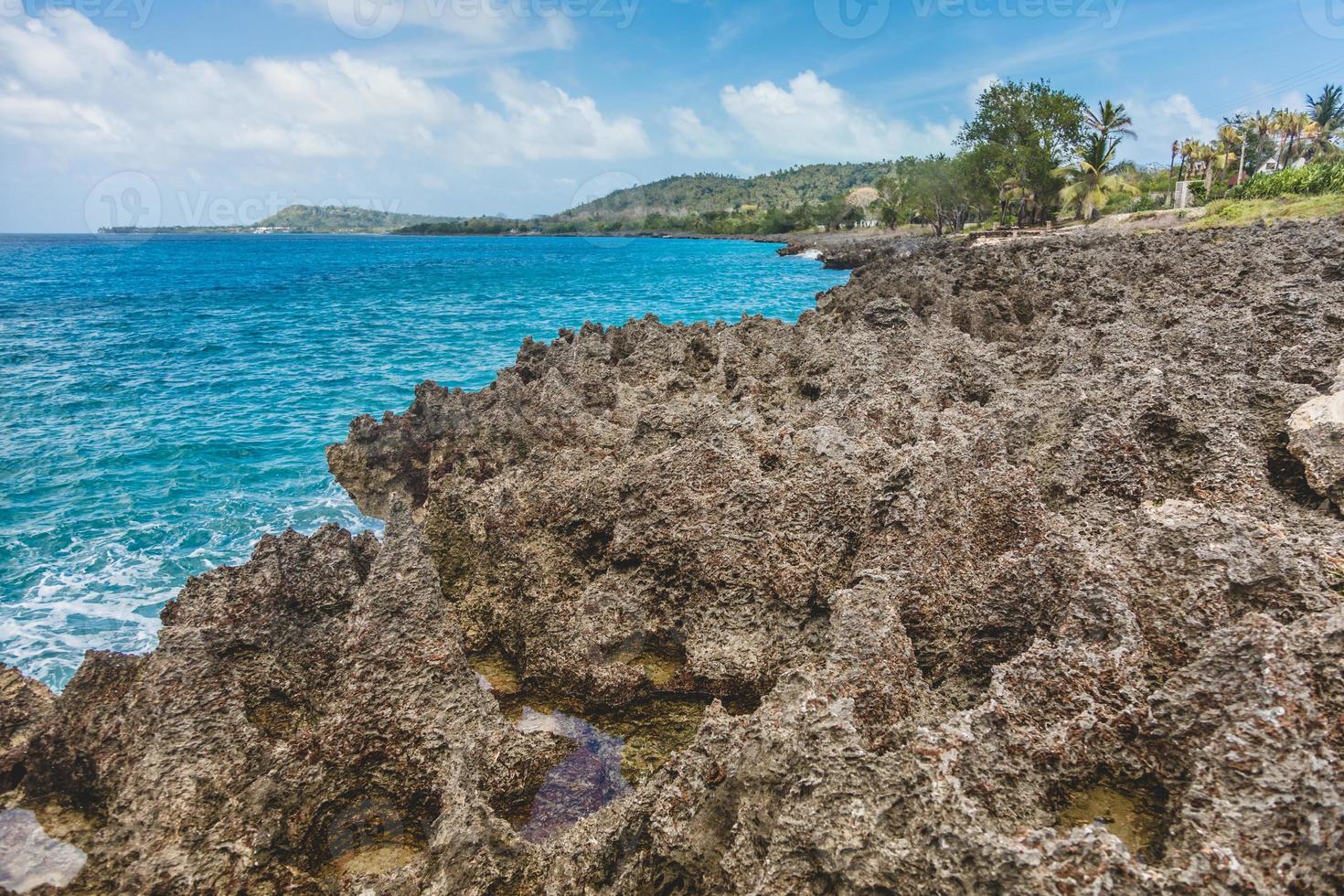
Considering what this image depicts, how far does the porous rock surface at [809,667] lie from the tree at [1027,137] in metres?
56.7

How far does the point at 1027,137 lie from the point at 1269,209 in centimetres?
2546

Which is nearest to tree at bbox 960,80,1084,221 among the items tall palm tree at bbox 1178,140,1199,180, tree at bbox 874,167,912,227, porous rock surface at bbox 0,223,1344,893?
tall palm tree at bbox 1178,140,1199,180

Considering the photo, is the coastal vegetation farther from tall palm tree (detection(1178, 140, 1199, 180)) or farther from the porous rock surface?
the porous rock surface

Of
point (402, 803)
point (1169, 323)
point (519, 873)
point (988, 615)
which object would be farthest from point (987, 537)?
point (1169, 323)

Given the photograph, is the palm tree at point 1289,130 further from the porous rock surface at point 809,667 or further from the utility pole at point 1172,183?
the porous rock surface at point 809,667

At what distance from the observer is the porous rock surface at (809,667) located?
2.84 meters

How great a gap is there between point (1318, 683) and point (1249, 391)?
17.5ft

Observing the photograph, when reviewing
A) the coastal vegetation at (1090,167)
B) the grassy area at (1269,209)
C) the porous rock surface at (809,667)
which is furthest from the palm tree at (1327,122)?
the porous rock surface at (809,667)

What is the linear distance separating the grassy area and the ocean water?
70.6 feet

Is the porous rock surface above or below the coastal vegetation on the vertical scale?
below

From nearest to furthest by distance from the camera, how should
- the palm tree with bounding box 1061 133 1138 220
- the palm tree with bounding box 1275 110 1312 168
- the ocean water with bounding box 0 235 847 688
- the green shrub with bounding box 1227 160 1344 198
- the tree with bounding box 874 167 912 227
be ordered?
the ocean water with bounding box 0 235 847 688 → the green shrub with bounding box 1227 160 1344 198 → the palm tree with bounding box 1061 133 1138 220 → the palm tree with bounding box 1275 110 1312 168 → the tree with bounding box 874 167 912 227

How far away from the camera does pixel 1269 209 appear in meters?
37.1

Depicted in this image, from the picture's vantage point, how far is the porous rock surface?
2844 mm

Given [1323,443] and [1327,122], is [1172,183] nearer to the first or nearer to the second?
[1327,122]
